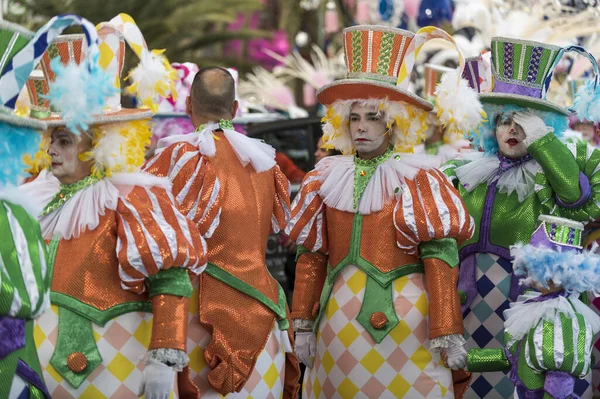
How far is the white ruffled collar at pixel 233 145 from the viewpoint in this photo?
A: 18.4ft

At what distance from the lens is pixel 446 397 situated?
18.5 ft

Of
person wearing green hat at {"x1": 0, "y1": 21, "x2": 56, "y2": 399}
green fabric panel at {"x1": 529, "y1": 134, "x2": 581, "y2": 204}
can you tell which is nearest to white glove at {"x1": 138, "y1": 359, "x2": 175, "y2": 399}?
person wearing green hat at {"x1": 0, "y1": 21, "x2": 56, "y2": 399}

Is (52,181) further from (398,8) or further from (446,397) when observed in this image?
(398,8)

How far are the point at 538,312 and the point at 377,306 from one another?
74cm

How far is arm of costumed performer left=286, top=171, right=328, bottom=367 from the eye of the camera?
19.2ft

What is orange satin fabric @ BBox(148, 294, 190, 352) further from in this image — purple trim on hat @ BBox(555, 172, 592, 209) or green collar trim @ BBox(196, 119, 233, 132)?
purple trim on hat @ BBox(555, 172, 592, 209)

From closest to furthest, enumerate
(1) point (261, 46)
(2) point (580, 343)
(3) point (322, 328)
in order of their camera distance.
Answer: (2) point (580, 343)
(3) point (322, 328)
(1) point (261, 46)

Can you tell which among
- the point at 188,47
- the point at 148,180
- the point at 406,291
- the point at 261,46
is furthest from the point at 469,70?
the point at 261,46

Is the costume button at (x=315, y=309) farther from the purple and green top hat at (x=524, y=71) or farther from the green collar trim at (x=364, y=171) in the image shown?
the purple and green top hat at (x=524, y=71)

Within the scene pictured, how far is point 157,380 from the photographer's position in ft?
14.8

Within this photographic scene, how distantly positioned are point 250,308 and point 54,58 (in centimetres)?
158

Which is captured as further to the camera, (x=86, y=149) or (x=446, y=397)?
(x=446, y=397)

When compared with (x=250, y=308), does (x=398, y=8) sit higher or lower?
lower

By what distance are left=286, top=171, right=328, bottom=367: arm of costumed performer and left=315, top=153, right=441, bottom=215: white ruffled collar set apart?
9 centimetres
